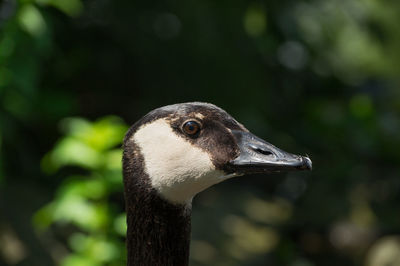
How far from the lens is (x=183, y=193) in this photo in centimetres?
196

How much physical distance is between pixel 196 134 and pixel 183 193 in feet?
0.66

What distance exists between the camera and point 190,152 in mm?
1969

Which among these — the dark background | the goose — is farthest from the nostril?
the dark background

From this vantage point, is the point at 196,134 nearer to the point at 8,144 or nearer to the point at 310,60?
the point at 8,144

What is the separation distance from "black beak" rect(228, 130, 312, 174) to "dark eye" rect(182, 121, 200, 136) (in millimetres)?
128

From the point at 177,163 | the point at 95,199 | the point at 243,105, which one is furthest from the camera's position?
the point at 243,105

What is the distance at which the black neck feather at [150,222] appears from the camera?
198 centimetres

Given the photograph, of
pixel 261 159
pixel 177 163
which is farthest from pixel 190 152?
pixel 261 159

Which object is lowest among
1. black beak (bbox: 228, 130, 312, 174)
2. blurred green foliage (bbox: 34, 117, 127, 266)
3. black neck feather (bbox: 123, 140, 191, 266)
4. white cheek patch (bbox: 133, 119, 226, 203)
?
blurred green foliage (bbox: 34, 117, 127, 266)

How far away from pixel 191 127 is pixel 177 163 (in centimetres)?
13

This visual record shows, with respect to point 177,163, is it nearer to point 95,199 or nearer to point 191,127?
point 191,127

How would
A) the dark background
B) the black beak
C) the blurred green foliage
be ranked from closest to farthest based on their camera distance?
the black beak, the blurred green foliage, the dark background

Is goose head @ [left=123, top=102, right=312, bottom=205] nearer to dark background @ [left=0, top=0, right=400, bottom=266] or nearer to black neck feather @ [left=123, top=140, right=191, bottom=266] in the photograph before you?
black neck feather @ [left=123, top=140, right=191, bottom=266]

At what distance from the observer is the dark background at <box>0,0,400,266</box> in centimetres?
438
